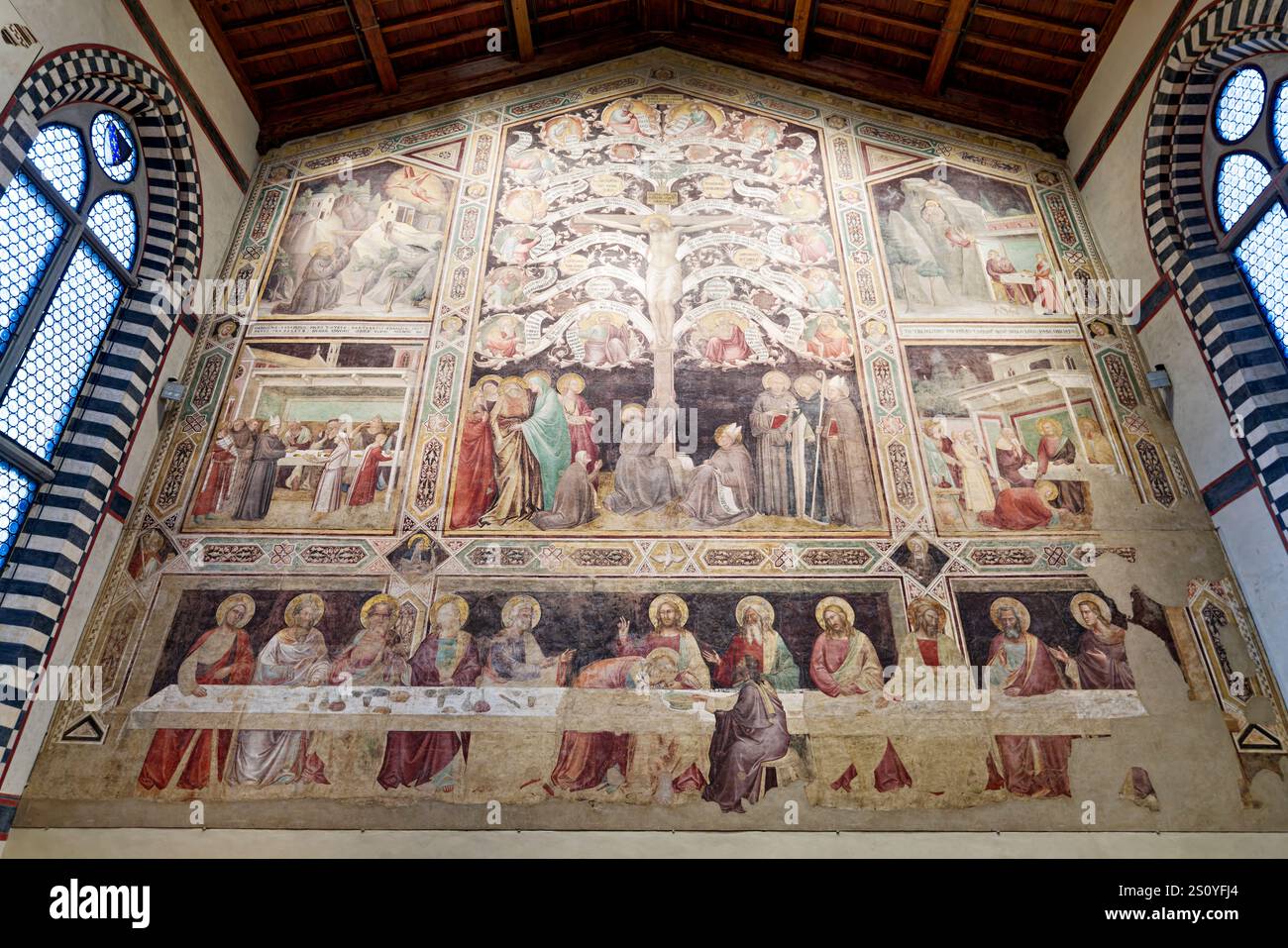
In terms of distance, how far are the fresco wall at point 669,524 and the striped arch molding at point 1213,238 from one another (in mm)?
818

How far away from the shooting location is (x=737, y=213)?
1187 centimetres

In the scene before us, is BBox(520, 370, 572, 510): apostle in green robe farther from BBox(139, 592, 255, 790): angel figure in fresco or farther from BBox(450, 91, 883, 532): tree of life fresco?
BBox(139, 592, 255, 790): angel figure in fresco

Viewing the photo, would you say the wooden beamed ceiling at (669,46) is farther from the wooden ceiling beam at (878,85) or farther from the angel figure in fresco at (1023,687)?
the angel figure in fresco at (1023,687)

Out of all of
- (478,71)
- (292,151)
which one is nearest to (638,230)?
(478,71)

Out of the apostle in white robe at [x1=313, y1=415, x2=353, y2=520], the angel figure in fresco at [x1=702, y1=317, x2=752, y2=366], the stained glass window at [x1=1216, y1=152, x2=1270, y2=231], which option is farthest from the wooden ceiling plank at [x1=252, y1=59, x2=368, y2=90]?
the stained glass window at [x1=1216, y1=152, x2=1270, y2=231]

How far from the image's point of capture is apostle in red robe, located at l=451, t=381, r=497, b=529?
9477mm

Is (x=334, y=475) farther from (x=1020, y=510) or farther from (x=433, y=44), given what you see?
(x=1020, y=510)

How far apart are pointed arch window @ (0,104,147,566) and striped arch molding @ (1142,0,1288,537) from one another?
11.0 m

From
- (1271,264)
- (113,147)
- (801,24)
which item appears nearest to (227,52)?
(113,147)

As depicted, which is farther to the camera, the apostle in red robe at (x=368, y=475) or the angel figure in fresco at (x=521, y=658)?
the apostle in red robe at (x=368, y=475)

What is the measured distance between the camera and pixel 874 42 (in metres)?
12.8

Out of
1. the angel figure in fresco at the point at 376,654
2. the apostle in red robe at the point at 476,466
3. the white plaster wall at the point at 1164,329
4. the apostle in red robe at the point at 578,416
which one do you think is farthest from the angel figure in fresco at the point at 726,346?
the white plaster wall at the point at 1164,329

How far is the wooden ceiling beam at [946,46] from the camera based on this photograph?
39.2ft

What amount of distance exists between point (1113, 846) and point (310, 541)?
24.2 feet
